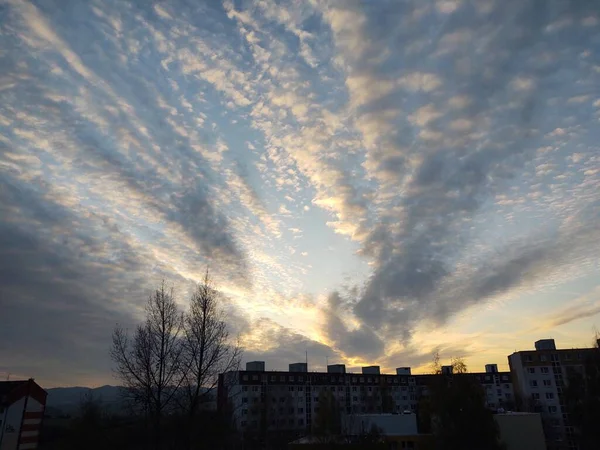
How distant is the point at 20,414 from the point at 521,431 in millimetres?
53413

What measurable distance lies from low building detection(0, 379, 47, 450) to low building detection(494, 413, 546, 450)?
1970 inches

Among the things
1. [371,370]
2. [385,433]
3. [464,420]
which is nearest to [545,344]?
[371,370]

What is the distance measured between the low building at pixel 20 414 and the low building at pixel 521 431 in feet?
164

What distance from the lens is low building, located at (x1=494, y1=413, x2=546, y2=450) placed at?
42.2 m

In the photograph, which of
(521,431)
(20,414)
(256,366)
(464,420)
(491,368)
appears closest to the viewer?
(464,420)

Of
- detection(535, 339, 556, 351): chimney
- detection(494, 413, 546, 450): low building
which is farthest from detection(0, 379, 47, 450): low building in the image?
detection(535, 339, 556, 351): chimney

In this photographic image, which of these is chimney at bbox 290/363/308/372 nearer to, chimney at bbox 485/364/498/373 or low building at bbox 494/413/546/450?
chimney at bbox 485/364/498/373

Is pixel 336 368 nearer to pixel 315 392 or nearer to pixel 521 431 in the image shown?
pixel 315 392

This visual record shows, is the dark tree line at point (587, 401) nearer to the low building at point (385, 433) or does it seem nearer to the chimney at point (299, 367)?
the low building at point (385, 433)

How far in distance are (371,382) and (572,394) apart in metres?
61.9

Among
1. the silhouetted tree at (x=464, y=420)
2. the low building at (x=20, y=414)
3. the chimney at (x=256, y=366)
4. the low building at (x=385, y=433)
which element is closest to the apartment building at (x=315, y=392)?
the chimney at (x=256, y=366)

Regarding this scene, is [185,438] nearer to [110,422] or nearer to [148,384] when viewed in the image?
[148,384]

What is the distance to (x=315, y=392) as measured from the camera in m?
86.7

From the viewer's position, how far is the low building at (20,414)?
141 feet
